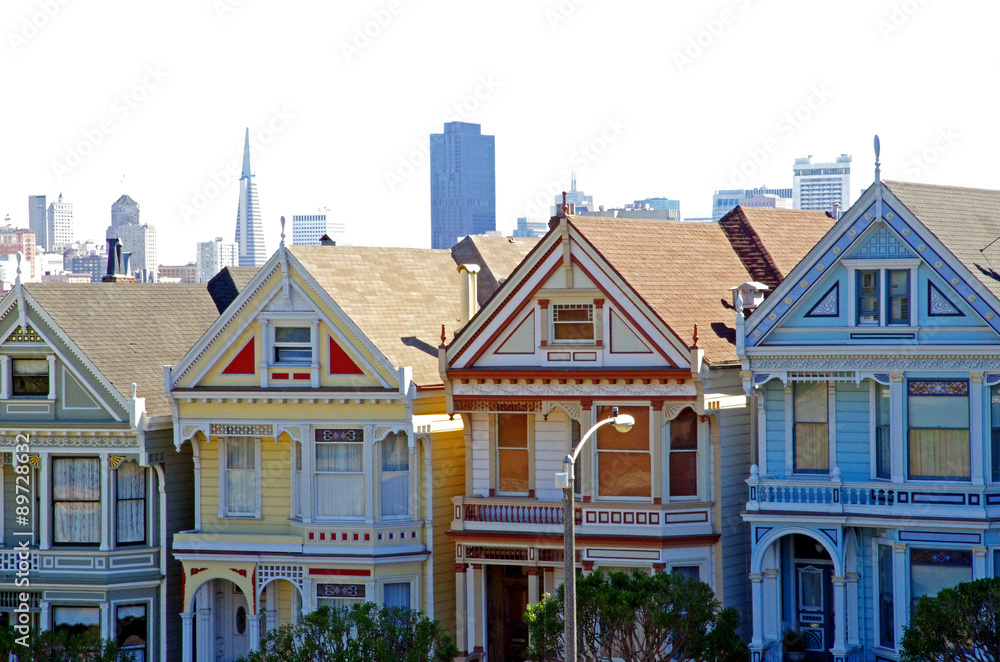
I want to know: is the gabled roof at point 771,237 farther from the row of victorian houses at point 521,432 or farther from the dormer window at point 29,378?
the dormer window at point 29,378

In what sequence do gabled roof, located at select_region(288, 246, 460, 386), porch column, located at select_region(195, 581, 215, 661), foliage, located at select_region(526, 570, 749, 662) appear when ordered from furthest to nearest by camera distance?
porch column, located at select_region(195, 581, 215, 661)
gabled roof, located at select_region(288, 246, 460, 386)
foliage, located at select_region(526, 570, 749, 662)

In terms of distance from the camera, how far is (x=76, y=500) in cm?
3772

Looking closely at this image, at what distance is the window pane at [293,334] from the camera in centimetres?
3616

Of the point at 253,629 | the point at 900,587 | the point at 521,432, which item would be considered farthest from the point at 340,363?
the point at 900,587

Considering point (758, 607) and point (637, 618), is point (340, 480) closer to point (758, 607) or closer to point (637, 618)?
point (637, 618)

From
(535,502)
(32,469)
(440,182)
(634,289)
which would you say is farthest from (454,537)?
(440,182)

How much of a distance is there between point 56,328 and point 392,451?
8.35 metres

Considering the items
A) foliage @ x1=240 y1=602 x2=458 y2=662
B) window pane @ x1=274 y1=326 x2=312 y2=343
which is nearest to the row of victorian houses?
window pane @ x1=274 y1=326 x2=312 y2=343

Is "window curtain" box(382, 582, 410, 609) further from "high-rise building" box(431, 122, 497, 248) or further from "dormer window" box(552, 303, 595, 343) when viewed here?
"high-rise building" box(431, 122, 497, 248)

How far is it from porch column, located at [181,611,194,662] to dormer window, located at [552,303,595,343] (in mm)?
10447

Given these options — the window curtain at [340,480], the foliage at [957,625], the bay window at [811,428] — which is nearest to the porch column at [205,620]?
the window curtain at [340,480]

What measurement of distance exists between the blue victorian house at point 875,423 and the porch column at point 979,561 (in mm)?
37

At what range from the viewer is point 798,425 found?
107 feet

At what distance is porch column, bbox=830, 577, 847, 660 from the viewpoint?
31.7m
